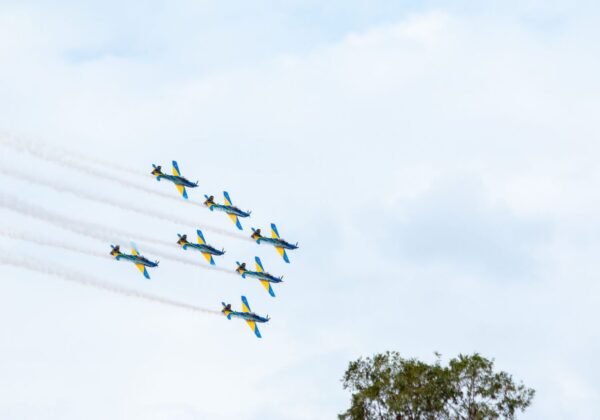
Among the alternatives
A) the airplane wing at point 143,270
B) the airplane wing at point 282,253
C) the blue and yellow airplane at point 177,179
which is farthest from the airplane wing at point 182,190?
the airplane wing at point 282,253

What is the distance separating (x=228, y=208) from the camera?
6939 inches

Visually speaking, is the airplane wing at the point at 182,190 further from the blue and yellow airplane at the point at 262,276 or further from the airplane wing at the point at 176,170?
the blue and yellow airplane at the point at 262,276

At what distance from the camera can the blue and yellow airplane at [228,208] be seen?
17500cm

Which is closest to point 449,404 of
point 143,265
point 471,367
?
point 471,367

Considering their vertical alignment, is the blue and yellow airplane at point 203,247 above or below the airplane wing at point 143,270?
above

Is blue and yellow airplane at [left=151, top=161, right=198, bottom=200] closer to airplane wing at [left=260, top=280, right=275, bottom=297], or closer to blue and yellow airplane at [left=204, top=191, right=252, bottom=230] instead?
blue and yellow airplane at [left=204, top=191, right=252, bottom=230]

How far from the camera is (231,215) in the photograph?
581ft

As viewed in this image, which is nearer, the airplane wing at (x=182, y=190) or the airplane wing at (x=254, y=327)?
the airplane wing at (x=182, y=190)

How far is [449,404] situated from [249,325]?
44234mm

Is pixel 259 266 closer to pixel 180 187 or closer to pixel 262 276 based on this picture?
pixel 262 276

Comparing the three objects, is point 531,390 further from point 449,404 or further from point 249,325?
point 249,325

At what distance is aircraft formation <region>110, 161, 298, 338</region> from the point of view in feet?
541

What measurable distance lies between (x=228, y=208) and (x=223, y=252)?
6.22m

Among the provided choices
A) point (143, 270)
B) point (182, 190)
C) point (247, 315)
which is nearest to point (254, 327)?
point (247, 315)
